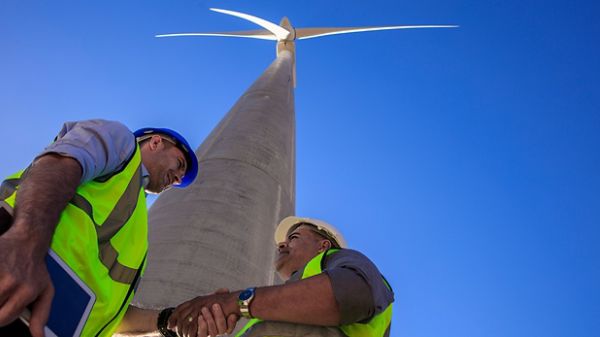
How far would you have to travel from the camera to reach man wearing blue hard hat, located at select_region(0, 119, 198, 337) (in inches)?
72.0

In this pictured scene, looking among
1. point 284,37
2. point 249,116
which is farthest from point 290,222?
point 284,37

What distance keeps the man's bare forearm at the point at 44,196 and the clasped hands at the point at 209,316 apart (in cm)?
91

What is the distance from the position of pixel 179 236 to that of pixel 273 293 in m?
2.30

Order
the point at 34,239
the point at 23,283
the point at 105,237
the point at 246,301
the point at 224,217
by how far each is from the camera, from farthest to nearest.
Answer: the point at 224,217 → the point at 105,237 → the point at 246,301 → the point at 34,239 → the point at 23,283

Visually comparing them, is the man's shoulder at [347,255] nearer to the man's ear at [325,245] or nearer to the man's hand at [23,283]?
the man's ear at [325,245]

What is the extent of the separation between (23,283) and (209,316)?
1.06 m

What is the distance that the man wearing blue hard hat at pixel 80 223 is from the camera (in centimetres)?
183

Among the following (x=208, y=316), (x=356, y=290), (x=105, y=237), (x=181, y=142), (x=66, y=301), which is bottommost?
(x=66, y=301)

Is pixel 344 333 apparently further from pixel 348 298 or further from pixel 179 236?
pixel 179 236

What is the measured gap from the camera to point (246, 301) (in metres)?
2.40

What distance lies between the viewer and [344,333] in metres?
2.40

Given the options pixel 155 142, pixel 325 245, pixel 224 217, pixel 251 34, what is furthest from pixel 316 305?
pixel 251 34

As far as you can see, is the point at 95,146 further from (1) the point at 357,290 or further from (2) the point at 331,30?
(2) the point at 331,30

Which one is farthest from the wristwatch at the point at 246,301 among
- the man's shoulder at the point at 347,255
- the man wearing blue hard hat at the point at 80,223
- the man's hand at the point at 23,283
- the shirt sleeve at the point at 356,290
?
the man's hand at the point at 23,283
